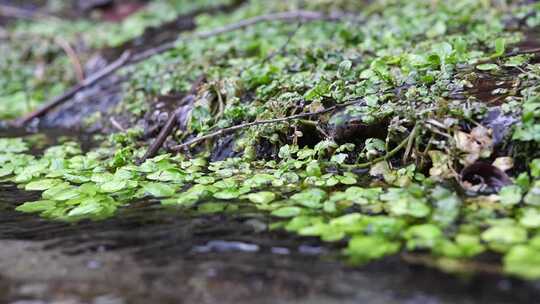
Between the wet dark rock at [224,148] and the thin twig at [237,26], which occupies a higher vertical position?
the thin twig at [237,26]

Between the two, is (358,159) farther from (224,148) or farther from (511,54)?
(511,54)

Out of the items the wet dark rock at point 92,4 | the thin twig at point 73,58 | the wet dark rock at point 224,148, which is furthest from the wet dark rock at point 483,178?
the wet dark rock at point 92,4

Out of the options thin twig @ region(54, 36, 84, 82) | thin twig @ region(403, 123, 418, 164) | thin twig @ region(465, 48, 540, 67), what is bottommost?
thin twig @ region(403, 123, 418, 164)

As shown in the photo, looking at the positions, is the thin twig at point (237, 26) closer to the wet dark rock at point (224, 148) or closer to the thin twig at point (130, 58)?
the thin twig at point (130, 58)

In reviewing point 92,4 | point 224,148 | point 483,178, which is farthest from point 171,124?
point 92,4

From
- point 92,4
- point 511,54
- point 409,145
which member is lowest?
point 409,145

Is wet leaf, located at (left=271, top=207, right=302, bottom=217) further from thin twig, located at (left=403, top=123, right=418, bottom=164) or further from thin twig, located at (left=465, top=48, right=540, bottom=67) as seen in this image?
thin twig, located at (left=465, top=48, right=540, bottom=67)

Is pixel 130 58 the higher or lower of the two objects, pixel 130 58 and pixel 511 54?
the higher

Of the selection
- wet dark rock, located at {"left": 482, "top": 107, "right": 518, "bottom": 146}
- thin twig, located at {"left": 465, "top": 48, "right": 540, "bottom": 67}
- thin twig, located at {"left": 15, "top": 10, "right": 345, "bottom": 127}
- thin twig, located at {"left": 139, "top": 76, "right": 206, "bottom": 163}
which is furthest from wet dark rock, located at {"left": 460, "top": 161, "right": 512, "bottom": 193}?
thin twig, located at {"left": 15, "top": 10, "right": 345, "bottom": 127}

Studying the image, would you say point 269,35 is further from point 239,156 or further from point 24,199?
point 24,199

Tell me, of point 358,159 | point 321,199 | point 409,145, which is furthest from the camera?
point 358,159

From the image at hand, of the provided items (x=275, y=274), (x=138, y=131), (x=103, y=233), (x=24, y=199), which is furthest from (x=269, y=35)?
(x=275, y=274)
